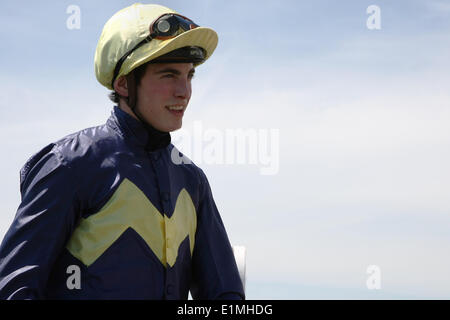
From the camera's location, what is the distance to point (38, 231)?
257 cm

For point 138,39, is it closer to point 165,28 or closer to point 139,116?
point 165,28

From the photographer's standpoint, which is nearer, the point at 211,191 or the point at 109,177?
the point at 109,177

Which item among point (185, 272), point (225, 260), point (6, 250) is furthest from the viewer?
point (225, 260)

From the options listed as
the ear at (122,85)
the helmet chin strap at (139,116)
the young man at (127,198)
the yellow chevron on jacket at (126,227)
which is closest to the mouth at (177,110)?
the young man at (127,198)

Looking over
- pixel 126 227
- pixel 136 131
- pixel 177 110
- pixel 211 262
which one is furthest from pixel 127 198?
pixel 211 262

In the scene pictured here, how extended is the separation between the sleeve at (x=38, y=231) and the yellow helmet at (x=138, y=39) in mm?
522

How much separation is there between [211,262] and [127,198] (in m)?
0.63

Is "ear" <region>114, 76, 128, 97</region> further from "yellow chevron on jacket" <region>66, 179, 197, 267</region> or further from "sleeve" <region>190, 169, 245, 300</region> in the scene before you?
"sleeve" <region>190, 169, 245, 300</region>

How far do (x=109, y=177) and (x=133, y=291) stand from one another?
51 cm

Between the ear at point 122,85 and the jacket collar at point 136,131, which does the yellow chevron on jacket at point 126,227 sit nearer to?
the jacket collar at point 136,131

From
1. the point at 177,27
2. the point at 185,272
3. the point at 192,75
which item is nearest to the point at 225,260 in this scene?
the point at 185,272

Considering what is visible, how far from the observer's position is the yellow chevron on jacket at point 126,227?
265 centimetres
